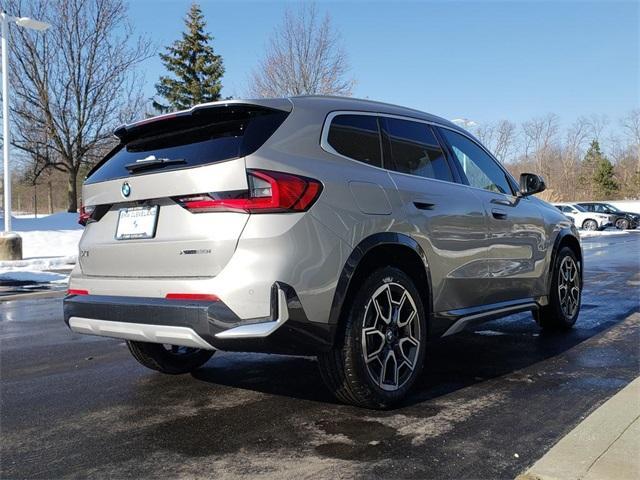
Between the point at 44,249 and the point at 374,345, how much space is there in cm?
1769

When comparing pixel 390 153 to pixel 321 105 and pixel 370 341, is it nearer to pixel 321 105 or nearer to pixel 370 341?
pixel 321 105

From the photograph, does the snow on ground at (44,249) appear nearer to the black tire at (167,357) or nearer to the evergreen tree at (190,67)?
the black tire at (167,357)

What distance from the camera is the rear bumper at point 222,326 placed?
310 centimetres

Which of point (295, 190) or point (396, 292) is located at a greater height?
point (295, 190)

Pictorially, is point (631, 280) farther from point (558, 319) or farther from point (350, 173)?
point (350, 173)

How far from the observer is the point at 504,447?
3084mm

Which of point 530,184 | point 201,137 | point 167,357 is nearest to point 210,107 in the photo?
point 201,137

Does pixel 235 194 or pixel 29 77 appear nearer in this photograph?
pixel 235 194

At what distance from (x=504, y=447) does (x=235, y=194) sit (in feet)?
6.25

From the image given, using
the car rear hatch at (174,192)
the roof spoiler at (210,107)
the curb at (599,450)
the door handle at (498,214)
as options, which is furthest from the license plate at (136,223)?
the door handle at (498,214)

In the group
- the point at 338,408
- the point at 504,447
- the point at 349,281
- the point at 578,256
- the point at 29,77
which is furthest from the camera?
the point at 29,77

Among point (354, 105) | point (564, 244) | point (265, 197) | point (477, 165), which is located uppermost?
point (354, 105)

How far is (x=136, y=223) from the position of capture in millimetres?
3574

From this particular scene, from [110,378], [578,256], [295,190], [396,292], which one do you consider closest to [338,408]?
[396,292]
